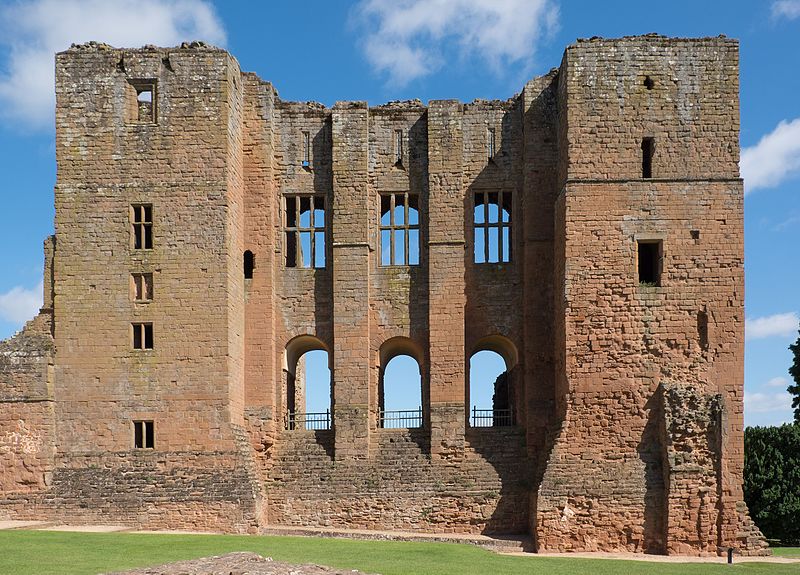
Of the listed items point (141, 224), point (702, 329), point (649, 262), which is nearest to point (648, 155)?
point (649, 262)

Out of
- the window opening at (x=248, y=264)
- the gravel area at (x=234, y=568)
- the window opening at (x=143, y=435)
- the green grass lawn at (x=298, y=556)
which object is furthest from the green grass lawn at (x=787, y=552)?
the window opening at (x=143, y=435)

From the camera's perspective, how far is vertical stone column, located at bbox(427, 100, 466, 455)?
87.1 feet

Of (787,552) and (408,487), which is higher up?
(408,487)

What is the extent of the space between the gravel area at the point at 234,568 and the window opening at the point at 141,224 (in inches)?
481

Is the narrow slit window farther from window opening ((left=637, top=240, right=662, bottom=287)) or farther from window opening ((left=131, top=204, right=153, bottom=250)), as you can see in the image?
window opening ((left=637, top=240, right=662, bottom=287))

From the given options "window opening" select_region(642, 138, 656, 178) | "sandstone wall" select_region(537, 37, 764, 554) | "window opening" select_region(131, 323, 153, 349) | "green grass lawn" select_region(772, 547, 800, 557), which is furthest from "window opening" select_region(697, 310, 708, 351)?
"window opening" select_region(131, 323, 153, 349)

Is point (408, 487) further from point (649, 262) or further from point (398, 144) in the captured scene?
point (398, 144)

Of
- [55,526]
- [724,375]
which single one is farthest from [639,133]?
[55,526]

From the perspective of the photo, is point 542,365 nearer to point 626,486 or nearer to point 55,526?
point 626,486

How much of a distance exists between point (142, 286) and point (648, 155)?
1311cm

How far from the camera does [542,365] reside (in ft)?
87.0

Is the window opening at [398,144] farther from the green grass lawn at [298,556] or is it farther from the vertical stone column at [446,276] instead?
the green grass lawn at [298,556]

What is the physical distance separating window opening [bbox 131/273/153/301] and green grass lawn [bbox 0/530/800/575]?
621cm

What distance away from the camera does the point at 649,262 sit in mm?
25625
